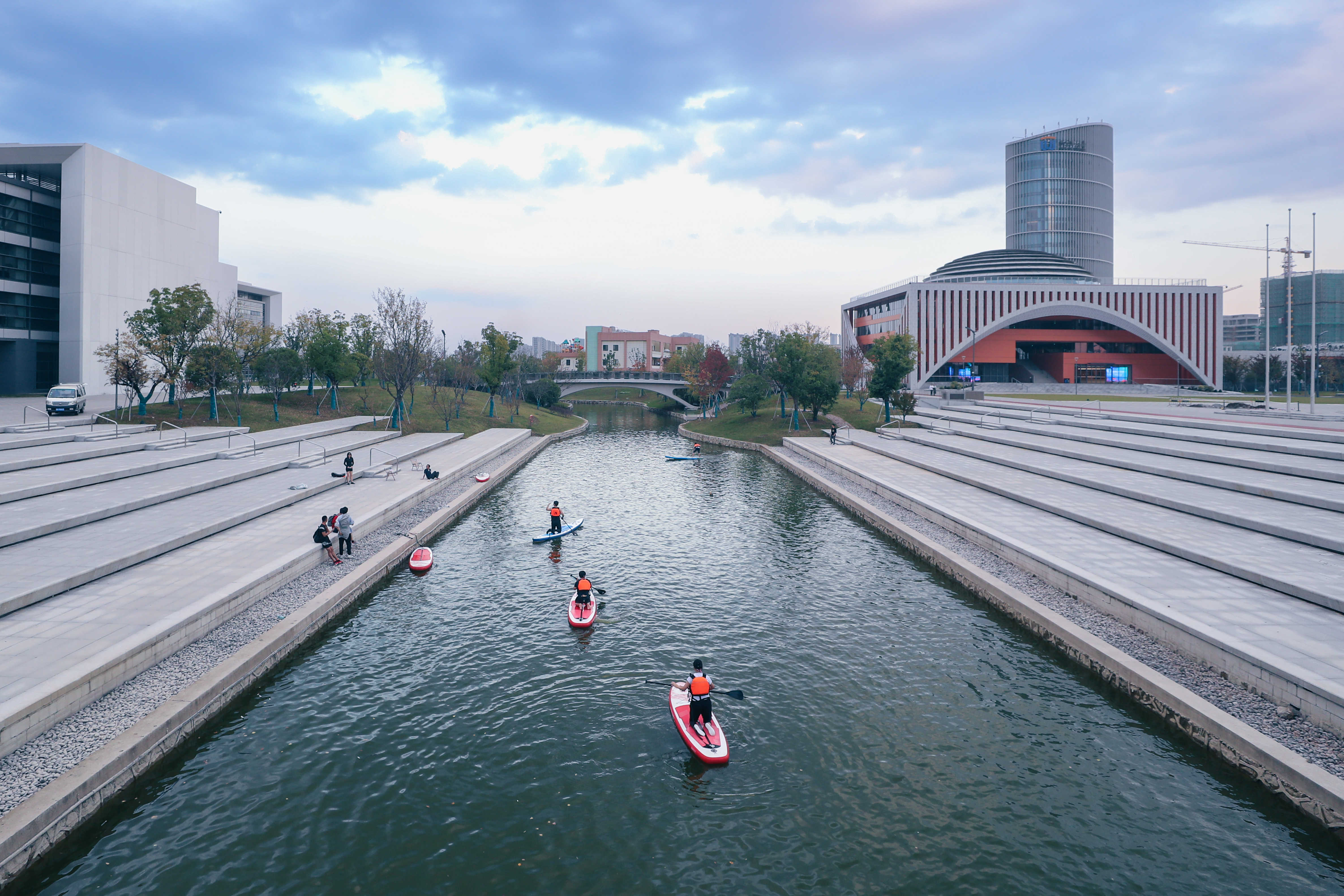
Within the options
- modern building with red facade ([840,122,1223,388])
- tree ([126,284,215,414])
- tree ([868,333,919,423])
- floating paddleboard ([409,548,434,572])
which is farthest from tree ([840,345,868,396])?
floating paddleboard ([409,548,434,572])

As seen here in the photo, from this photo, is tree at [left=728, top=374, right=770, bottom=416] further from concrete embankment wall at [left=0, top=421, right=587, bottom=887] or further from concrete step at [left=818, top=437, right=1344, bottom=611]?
concrete embankment wall at [left=0, top=421, right=587, bottom=887]

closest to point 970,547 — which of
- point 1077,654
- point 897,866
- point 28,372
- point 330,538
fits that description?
point 1077,654

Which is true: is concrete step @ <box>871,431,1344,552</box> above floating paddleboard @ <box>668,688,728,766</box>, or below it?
above

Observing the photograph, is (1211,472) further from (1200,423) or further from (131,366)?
(131,366)

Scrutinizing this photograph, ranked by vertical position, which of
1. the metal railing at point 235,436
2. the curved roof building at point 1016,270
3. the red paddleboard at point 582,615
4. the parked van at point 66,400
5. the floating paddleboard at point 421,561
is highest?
the curved roof building at point 1016,270

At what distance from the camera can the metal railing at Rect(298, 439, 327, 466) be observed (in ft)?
119

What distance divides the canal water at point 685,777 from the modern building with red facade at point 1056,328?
82612 mm

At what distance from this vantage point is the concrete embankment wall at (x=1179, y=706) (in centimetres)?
1002

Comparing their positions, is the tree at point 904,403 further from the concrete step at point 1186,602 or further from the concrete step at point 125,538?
the concrete step at point 125,538

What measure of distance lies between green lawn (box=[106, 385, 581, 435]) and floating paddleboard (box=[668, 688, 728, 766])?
4321cm

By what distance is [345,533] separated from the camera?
21656mm

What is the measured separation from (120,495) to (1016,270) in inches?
Result: 4332

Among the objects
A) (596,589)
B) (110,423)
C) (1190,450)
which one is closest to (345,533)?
(596,589)

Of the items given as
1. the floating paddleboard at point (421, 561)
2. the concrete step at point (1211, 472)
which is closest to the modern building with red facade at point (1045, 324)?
the concrete step at point (1211, 472)
